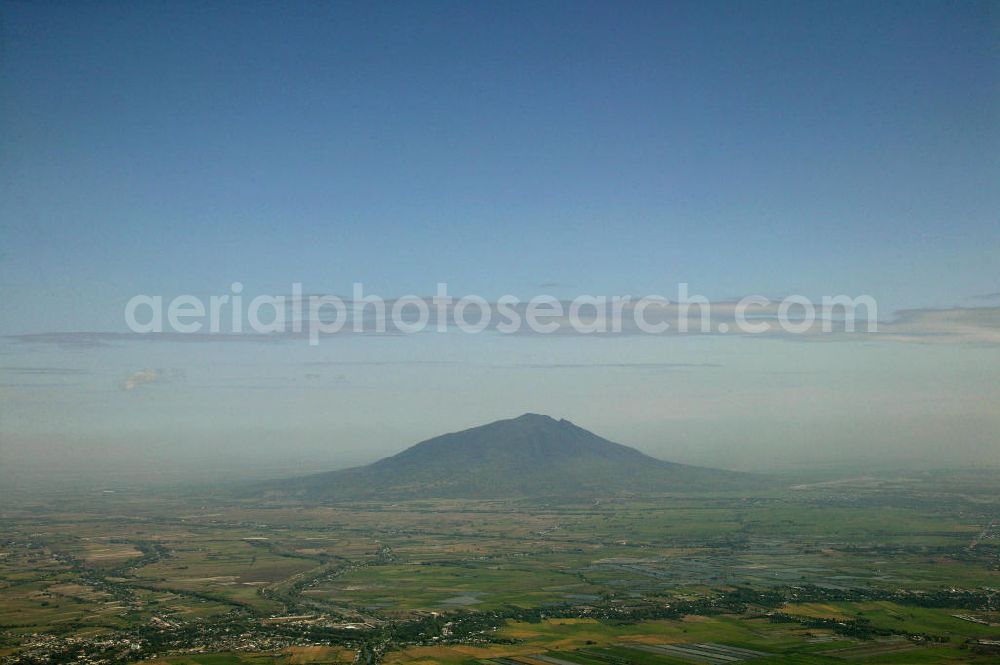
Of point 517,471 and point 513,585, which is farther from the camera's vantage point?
point 517,471

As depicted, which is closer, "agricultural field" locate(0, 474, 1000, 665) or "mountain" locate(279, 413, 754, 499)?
"agricultural field" locate(0, 474, 1000, 665)

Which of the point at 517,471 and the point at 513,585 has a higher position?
the point at 517,471

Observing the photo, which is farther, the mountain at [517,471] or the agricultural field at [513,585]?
the mountain at [517,471]

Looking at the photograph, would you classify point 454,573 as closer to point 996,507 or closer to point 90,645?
point 90,645

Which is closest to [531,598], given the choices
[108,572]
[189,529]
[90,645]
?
[90,645]
